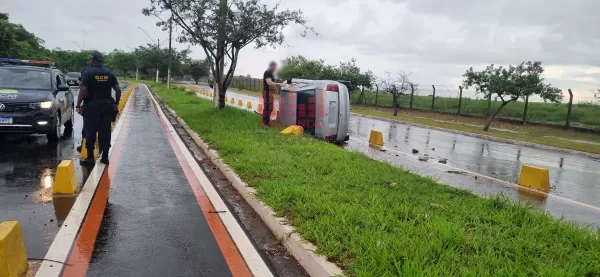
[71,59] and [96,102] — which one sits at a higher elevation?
[71,59]

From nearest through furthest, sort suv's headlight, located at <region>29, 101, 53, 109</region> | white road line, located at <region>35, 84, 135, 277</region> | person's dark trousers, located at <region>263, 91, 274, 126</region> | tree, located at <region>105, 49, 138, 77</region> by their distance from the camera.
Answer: white road line, located at <region>35, 84, 135, 277</region>
suv's headlight, located at <region>29, 101, 53, 109</region>
person's dark trousers, located at <region>263, 91, 274, 126</region>
tree, located at <region>105, 49, 138, 77</region>

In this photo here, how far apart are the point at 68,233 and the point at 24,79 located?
24.4 ft

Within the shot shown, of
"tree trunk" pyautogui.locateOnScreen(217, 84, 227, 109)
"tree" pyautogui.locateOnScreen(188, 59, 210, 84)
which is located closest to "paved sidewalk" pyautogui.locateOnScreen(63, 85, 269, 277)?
"tree trunk" pyautogui.locateOnScreen(217, 84, 227, 109)

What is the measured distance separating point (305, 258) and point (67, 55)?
9400cm

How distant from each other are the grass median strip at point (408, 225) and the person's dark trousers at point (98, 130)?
2226mm

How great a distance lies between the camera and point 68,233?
4539 mm

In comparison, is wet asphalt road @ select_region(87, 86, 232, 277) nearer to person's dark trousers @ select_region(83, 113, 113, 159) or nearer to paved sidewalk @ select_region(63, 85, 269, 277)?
paved sidewalk @ select_region(63, 85, 269, 277)

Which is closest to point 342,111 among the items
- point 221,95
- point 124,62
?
point 221,95

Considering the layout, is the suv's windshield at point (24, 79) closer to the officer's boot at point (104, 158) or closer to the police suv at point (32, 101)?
the police suv at point (32, 101)

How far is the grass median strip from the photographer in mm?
3734

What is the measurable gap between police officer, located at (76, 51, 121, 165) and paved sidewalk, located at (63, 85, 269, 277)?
0.55 m

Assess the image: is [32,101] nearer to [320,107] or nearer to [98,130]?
[98,130]

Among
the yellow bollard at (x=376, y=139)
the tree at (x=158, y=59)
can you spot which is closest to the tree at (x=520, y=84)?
the yellow bollard at (x=376, y=139)

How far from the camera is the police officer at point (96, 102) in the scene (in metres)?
7.54
